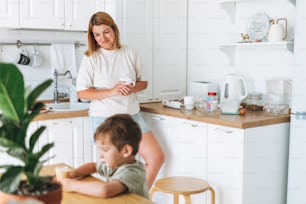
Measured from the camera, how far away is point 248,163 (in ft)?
8.93

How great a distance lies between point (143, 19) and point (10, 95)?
8.25 feet

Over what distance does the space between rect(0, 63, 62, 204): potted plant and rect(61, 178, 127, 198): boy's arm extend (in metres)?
0.29

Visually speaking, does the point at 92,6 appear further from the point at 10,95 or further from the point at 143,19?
the point at 10,95

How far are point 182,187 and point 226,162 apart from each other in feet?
1.15

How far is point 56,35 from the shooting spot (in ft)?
11.8

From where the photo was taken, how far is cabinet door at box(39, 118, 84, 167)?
3074 millimetres

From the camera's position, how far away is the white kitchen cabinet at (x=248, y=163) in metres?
2.71

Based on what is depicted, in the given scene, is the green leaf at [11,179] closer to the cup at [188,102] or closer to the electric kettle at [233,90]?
the electric kettle at [233,90]

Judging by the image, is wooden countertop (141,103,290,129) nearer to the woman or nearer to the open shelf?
the woman

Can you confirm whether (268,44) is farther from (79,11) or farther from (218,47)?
(79,11)

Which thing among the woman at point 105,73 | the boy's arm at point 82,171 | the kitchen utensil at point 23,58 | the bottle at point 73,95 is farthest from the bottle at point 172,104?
the boy's arm at point 82,171

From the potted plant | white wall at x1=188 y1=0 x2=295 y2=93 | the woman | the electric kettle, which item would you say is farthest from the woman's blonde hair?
the potted plant

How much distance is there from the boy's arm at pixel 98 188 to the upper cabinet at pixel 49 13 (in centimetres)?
192

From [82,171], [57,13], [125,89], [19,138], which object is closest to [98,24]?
[125,89]
